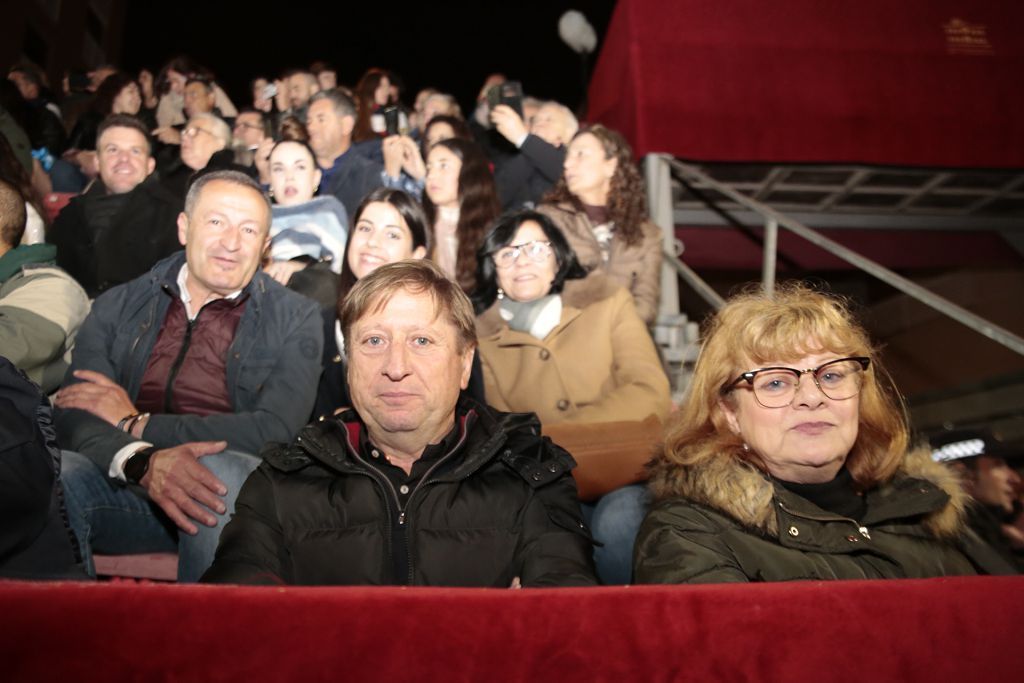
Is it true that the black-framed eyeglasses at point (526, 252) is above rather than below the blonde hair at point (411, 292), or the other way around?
above

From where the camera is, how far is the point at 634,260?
3.02 meters

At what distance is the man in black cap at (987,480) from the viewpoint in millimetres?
1771

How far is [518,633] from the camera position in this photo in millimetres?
748

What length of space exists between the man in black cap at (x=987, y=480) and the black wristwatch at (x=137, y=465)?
1.77 meters

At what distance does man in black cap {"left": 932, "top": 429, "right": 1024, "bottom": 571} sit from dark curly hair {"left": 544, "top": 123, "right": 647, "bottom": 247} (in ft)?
4.44

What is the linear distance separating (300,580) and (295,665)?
2.13 feet

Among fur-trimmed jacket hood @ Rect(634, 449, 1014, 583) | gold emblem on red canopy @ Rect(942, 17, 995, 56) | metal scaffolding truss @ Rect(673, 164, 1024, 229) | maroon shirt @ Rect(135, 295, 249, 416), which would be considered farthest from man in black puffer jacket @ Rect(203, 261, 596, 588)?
gold emblem on red canopy @ Rect(942, 17, 995, 56)

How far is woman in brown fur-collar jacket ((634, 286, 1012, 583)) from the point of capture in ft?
4.36

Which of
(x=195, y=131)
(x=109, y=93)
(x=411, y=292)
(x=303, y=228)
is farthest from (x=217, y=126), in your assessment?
(x=411, y=292)

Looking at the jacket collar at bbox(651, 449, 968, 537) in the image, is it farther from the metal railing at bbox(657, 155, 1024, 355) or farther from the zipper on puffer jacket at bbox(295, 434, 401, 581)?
the metal railing at bbox(657, 155, 1024, 355)

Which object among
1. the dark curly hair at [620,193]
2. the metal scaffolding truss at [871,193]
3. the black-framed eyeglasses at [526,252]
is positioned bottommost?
the black-framed eyeglasses at [526,252]

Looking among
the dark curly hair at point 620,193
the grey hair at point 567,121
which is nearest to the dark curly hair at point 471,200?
the dark curly hair at point 620,193

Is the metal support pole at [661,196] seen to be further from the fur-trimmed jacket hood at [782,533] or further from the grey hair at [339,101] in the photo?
the fur-trimmed jacket hood at [782,533]

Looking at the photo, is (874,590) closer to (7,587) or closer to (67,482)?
(7,587)
